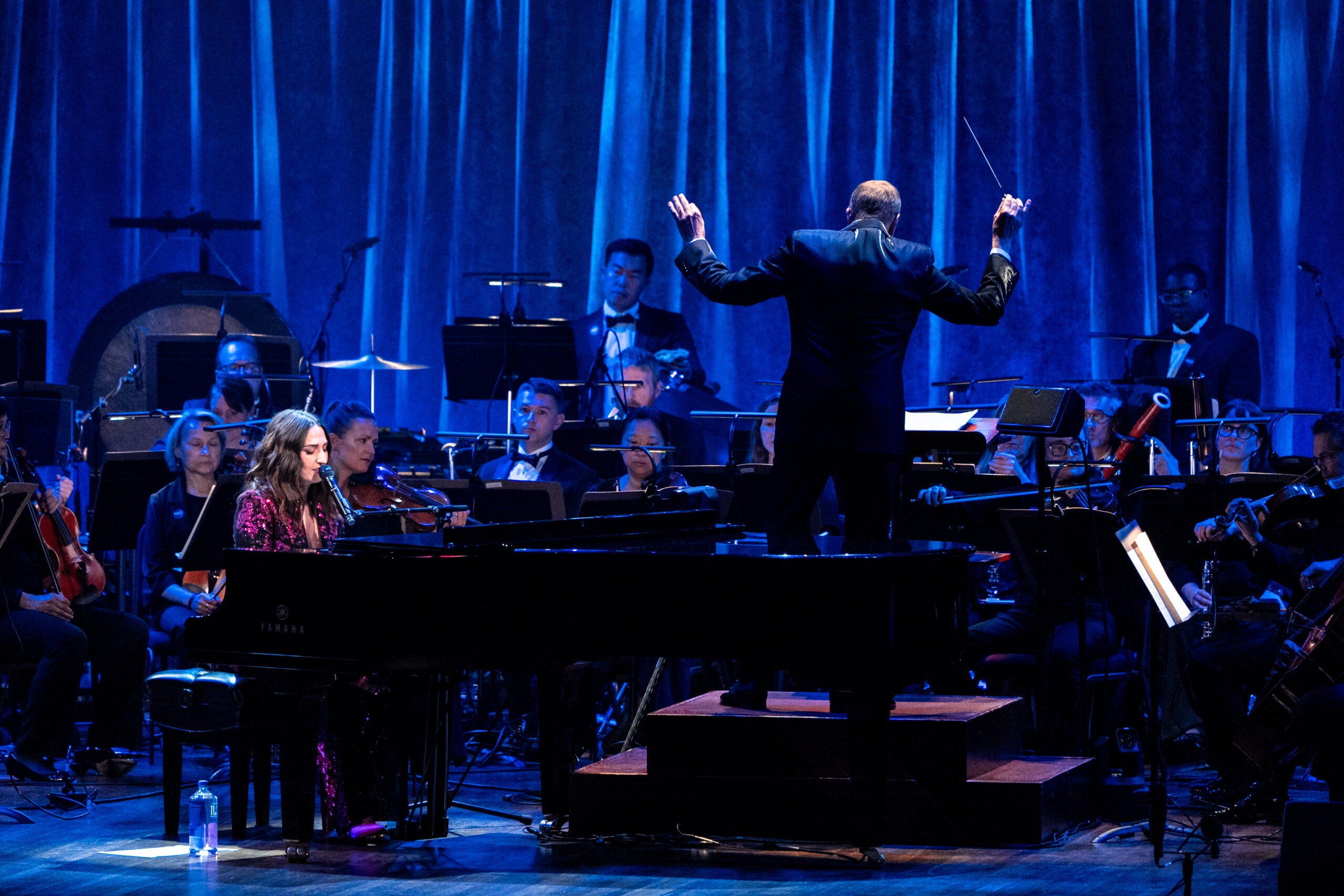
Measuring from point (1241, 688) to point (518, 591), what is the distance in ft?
9.15

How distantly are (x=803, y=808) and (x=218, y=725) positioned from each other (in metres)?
1.80

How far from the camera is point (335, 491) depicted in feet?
18.3

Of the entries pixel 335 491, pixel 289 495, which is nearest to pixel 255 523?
pixel 289 495

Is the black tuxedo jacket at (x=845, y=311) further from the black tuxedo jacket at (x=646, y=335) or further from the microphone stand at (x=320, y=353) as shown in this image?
the black tuxedo jacket at (x=646, y=335)

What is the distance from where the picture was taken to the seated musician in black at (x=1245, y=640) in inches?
220

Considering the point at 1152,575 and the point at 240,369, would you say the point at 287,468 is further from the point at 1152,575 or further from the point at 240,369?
the point at 240,369

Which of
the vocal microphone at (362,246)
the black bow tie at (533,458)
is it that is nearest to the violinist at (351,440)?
the black bow tie at (533,458)

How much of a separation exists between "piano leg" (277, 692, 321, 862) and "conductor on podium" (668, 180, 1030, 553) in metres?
1.43

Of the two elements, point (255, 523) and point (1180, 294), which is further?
point (1180, 294)

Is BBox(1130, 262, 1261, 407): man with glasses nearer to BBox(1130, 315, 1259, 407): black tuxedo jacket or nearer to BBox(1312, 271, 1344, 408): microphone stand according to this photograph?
BBox(1130, 315, 1259, 407): black tuxedo jacket

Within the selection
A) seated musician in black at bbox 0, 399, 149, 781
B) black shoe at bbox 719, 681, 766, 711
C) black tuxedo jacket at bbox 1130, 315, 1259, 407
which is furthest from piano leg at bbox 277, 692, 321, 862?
black tuxedo jacket at bbox 1130, 315, 1259, 407

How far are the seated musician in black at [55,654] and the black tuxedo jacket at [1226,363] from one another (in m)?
5.70

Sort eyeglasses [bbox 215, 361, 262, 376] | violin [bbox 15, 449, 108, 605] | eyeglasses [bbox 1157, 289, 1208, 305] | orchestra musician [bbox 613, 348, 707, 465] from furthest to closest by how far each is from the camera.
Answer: eyeglasses [bbox 1157, 289, 1208, 305]
eyeglasses [bbox 215, 361, 262, 376]
orchestra musician [bbox 613, 348, 707, 465]
violin [bbox 15, 449, 108, 605]

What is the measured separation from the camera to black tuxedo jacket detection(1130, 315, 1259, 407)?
910 centimetres
